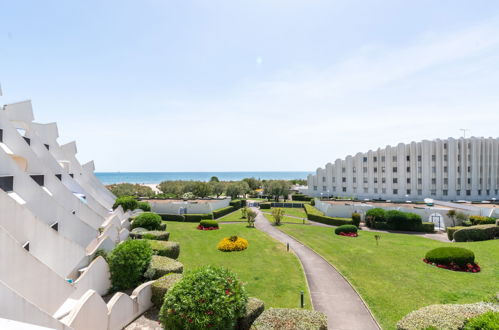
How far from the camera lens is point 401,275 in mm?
18812

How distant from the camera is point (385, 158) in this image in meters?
68.9

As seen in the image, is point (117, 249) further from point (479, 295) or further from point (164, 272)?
point (479, 295)

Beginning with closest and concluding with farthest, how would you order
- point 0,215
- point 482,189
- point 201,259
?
point 0,215 < point 201,259 < point 482,189

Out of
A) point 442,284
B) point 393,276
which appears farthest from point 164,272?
point 442,284

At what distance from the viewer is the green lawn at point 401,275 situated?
48.7 feet

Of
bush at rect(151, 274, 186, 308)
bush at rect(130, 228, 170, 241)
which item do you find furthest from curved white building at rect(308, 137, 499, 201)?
bush at rect(151, 274, 186, 308)

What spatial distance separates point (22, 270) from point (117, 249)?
4.91 m

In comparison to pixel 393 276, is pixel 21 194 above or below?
above

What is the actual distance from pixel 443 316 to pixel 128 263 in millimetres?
15363

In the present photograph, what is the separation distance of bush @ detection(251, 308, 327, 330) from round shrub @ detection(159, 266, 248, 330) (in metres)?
1.04

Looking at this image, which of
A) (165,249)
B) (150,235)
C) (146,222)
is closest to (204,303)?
(165,249)

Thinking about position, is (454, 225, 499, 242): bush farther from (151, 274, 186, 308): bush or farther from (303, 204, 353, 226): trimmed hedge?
(151, 274, 186, 308): bush

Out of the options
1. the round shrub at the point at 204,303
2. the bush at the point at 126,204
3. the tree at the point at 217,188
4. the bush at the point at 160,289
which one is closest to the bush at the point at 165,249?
the bush at the point at 160,289

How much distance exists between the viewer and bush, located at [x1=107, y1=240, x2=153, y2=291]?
15414mm
